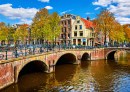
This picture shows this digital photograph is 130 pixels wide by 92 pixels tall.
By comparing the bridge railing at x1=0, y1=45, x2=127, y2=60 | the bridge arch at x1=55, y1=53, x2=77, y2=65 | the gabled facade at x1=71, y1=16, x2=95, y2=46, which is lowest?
the bridge arch at x1=55, y1=53, x2=77, y2=65

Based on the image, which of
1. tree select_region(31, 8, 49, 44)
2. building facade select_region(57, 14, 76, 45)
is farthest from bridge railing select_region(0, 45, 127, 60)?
building facade select_region(57, 14, 76, 45)

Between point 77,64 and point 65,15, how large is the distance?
2772cm

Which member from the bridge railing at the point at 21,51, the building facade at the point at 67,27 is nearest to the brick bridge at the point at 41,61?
the bridge railing at the point at 21,51

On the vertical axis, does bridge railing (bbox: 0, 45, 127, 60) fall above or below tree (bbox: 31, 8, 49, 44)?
→ below

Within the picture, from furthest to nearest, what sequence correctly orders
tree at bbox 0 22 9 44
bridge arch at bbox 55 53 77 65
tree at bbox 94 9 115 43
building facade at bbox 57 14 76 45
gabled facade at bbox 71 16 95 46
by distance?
building facade at bbox 57 14 76 45, tree at bbox 0 22 9 44, gabled facade at bbox 71 16 95 46, tree at bbox 94 9 115 43, bridge arch at bbox 55 53 77 65

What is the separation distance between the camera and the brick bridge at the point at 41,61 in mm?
11844

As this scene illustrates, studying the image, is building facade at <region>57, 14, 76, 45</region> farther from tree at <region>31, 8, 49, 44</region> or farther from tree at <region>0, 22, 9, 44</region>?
tree at <region>0, 22, 9, 44</region>

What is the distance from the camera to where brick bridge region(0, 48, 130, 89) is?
38.9 feet

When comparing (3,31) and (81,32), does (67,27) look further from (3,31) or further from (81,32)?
(3,31)

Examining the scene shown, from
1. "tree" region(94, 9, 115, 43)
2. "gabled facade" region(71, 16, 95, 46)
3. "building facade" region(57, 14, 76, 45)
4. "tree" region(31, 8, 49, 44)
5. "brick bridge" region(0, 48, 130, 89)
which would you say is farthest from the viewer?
"building facade" region(57, 14, 76, 45)

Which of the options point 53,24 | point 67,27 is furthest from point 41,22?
point 67,27

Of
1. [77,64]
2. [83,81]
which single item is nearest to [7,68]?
[83,81]

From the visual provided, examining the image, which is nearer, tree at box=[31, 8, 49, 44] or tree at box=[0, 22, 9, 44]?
tree at box=[31, 8, 49, 44]

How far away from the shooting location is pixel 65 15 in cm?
4900
